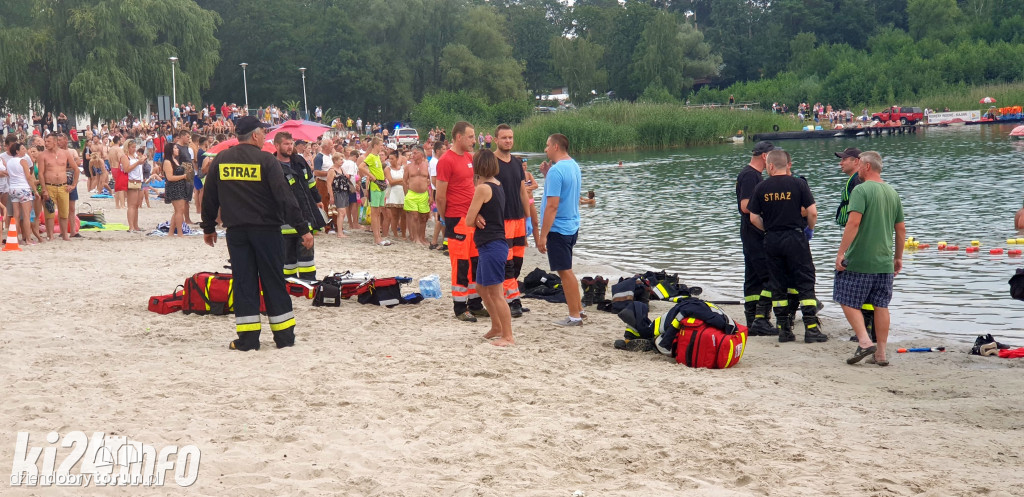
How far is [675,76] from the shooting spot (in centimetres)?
9006

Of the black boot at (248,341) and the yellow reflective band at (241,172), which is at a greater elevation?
the yellow reflective band at (241,172)

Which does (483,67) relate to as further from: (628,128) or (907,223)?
(907,223)

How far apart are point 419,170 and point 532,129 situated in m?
33.9

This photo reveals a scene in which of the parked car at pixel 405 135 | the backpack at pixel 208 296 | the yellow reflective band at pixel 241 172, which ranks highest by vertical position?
the parked car at pixel 405 135

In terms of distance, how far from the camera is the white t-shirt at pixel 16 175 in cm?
1386

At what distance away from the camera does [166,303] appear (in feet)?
31.1

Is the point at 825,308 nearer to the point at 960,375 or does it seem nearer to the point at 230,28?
the point at 960,375

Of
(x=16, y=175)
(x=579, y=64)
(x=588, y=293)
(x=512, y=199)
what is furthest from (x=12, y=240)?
(x=579, y=64)

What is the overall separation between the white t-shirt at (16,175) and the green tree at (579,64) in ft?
266

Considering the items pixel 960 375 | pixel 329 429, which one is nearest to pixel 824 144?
pixel 960 375

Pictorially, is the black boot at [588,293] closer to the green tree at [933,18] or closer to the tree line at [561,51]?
the tree line at [561,51]

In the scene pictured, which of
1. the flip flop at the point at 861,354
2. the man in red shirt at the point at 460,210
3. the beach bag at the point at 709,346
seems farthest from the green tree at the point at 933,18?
the beach bag at the point at 709,346

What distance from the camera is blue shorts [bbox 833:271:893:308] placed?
7.85 metres

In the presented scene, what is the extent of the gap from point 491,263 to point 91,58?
44.2m
